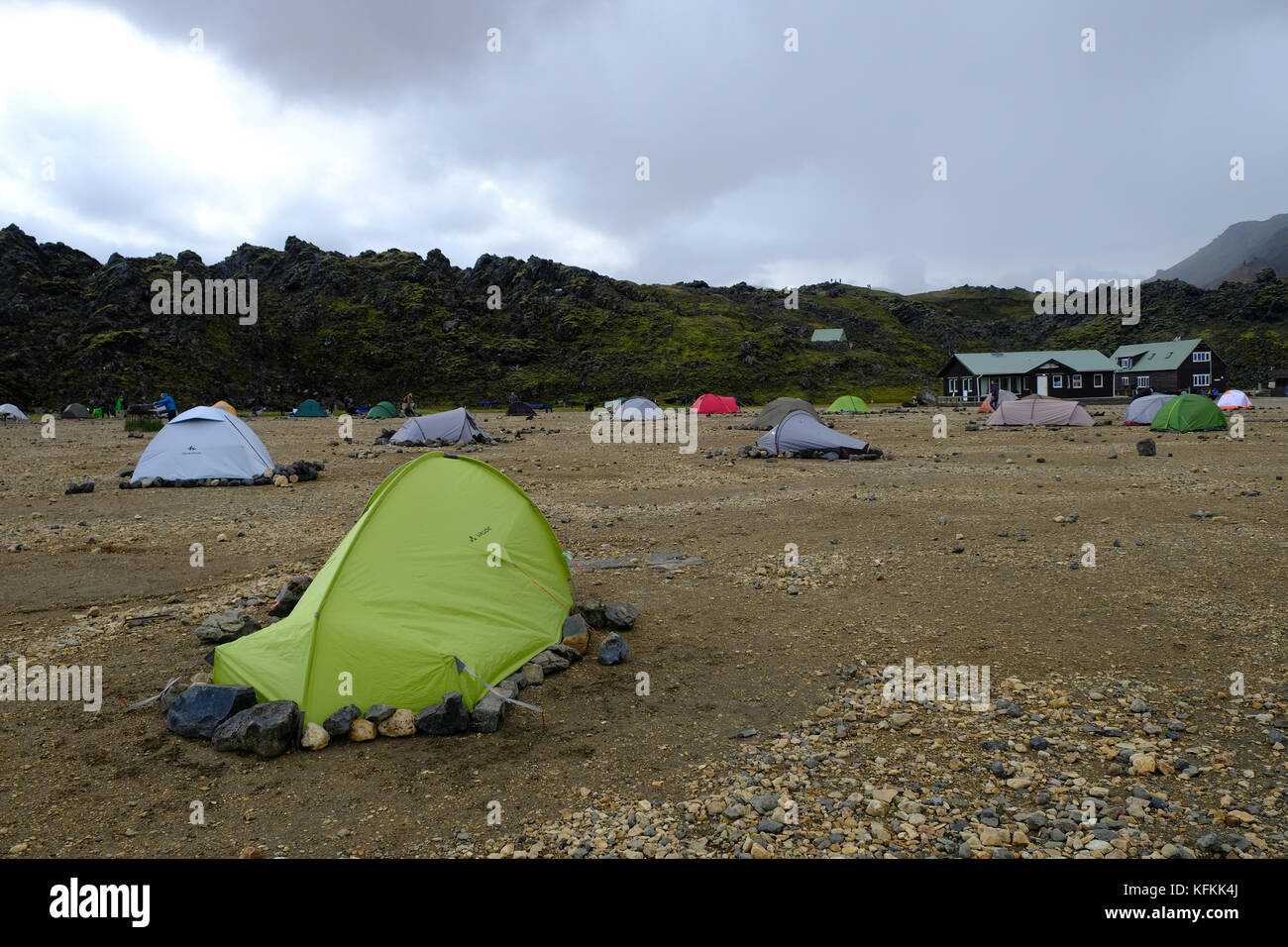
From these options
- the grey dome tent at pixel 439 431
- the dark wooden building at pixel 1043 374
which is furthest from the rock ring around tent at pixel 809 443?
the dark wooden building at pixel 1043 374

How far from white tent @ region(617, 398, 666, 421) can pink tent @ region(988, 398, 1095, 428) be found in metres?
21.0

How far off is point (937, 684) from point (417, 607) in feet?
16.6

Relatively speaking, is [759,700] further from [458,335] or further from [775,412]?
[458,335]

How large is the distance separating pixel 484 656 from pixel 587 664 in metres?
1.19

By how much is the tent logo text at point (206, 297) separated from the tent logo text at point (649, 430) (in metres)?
55.7

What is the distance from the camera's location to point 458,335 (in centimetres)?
9969

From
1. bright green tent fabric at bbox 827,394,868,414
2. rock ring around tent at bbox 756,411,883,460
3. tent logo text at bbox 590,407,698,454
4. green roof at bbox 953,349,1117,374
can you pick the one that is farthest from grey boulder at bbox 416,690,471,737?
green roof at bbox 953,349,1117,374

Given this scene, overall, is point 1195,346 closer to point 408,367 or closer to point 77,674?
point 408,367

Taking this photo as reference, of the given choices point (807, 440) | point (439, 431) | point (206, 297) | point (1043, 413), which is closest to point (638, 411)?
point (439, 431)

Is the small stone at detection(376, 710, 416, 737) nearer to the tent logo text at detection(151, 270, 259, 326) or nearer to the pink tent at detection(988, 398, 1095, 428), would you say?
the pink tent at detection(988, 398, 1095, 428)

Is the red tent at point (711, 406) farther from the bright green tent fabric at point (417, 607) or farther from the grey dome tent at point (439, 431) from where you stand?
the bright green tent fabric at point (417, 607)

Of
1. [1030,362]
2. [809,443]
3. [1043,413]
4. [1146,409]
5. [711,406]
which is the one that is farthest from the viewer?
[1030,362]

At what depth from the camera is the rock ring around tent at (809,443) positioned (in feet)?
86.9

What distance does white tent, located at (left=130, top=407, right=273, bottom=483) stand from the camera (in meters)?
20.4
